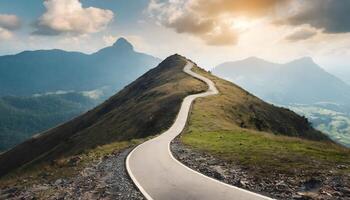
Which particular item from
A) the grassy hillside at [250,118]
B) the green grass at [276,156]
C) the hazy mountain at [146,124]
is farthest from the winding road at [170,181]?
the hazy mountain at [146,124]

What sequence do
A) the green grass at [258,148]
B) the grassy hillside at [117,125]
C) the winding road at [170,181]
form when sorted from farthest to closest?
the grassy hillside at [117,125] < the green grass at [258,148] < the winding road at [170,181]

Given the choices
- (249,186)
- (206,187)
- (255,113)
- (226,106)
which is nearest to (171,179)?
(206,187)

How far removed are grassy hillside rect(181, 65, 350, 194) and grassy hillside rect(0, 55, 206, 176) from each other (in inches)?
297

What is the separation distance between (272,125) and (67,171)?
207 feet

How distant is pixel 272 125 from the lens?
84812 millimetres

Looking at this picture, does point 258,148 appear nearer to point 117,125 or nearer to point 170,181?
point 170,181

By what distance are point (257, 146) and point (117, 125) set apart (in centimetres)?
5112

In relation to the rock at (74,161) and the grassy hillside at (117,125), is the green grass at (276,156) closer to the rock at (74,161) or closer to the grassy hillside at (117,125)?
the rock at (74,161)

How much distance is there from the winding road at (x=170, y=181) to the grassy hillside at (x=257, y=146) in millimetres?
3360

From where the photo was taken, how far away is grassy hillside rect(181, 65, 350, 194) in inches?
874

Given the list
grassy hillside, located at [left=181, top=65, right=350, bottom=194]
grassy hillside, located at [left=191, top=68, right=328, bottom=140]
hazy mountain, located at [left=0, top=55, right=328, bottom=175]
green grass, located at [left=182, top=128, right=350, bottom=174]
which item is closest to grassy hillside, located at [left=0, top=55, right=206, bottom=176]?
hazy mountain, located at [left=0, top=55, right=328, bottom=175]

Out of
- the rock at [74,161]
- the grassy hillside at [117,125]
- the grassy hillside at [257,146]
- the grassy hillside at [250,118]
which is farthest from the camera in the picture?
the grassy hillside at [117,125]

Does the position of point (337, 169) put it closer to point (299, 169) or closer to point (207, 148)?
point (299, 169)

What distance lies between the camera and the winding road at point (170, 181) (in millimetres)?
18234
